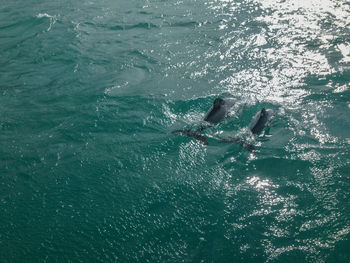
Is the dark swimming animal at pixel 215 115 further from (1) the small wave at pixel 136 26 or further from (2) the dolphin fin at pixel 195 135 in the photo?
(1) the small wave at pixel 136 26

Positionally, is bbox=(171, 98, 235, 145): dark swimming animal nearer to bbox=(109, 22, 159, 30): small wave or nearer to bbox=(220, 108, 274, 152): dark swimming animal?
bbox=(220, 108, 274, 152): dark swimming animal

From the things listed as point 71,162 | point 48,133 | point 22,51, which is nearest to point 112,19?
point 22,51

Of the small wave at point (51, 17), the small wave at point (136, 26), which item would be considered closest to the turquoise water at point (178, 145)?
the small wave at point (136, 26)

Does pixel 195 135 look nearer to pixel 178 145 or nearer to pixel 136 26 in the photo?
pixel 178 145

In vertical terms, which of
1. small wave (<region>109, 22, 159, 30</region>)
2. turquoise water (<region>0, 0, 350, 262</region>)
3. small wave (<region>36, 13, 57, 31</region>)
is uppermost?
small wave (<region>36, 13, 57, 31</region>)

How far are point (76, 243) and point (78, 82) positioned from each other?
7.12 metres

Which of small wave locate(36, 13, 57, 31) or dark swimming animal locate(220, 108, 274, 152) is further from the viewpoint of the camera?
small wave locate(36, 13, 57, 31)

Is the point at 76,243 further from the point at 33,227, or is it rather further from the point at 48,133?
the point at 48,133

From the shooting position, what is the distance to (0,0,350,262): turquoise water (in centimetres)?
643

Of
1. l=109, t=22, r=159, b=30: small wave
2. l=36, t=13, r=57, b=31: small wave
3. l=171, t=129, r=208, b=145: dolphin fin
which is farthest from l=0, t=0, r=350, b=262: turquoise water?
l=36, t=13, r=57, b=31: small wave

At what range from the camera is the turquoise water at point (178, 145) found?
643 cm

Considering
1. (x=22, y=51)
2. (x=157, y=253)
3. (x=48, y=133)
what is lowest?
(x=157, y=253)

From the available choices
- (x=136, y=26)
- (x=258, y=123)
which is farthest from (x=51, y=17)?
(x=258, y=123)

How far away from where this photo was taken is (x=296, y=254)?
5898mm
